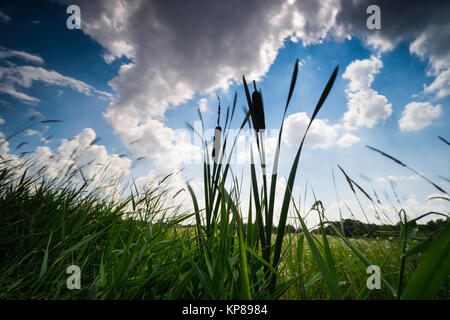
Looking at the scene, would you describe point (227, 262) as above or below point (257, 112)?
below

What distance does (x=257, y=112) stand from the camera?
3.58ft

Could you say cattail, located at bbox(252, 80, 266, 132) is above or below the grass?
above

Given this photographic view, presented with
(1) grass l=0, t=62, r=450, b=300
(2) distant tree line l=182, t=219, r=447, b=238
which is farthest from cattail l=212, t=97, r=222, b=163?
(2) distant tree line l=182, t=219, r=447, b=238

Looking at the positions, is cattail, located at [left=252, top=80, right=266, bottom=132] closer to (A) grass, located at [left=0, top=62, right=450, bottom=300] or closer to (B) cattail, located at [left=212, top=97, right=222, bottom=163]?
(A) grass, located at [left=0, top=62, right=450, bottom=300]

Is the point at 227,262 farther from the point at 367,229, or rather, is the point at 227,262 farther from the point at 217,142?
the point at 367,229

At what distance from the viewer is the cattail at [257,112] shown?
109 cm

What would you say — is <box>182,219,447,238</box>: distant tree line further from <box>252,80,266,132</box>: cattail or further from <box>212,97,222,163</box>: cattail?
<box>252,80,266,132</box>: cattail

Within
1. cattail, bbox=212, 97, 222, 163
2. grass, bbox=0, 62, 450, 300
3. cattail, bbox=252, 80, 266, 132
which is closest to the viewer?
grass, bbox=0, 62, 450, 300

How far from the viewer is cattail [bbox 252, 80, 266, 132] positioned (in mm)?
1089

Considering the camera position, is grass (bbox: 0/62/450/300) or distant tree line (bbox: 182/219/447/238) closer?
grass (bbox: 0/62/450/300)

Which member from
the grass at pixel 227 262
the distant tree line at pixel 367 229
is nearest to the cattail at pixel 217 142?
the grass at pixel 227 262

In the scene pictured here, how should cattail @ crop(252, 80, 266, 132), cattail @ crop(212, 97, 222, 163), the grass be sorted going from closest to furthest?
the grass
cattail @ crop(252, 80, 266, 132)
cattail @ crop(212, 97, 222, 163)

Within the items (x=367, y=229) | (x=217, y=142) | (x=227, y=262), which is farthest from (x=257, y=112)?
(x=367, y=229)
